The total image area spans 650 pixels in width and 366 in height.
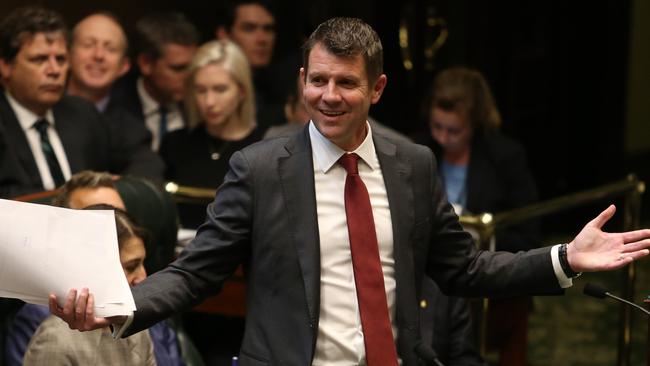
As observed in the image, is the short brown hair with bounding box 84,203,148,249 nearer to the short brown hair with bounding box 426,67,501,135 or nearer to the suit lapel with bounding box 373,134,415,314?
the suit lapel with bounding box 373,134,415,314

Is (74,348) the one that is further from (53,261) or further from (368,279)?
(368,279)

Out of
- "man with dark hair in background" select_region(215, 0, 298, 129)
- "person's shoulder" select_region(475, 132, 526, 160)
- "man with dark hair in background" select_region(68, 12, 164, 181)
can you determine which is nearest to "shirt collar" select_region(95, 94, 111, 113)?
"man with dark hair in background" select_region(68, 12, 164, 181)

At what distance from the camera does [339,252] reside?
8.80ft

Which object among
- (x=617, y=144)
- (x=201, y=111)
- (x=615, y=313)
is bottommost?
(x=615, y=313)

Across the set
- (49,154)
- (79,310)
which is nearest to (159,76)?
Result: (49,154)

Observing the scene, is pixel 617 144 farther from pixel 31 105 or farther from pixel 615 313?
pixel 31 105

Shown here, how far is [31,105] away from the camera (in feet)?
14.5

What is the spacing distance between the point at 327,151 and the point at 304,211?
14 centimetres

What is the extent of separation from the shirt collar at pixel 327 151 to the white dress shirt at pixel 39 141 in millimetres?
1830

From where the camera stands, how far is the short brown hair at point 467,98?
521 cm

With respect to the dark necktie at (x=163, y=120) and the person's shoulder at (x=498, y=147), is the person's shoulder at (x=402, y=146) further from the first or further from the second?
the dark necktie at (x=163, y=120)

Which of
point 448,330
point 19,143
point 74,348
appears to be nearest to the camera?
point 74,348

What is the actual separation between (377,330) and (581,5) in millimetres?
5731

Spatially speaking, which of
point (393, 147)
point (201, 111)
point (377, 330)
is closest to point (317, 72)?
point (393, 147)
